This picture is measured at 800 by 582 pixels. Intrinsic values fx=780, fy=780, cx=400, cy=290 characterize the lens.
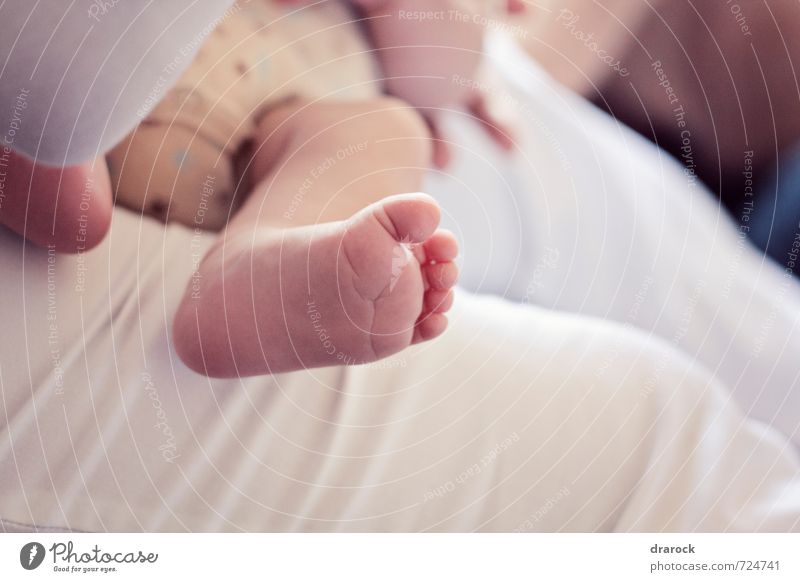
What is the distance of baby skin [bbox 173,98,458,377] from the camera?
0.37 meters

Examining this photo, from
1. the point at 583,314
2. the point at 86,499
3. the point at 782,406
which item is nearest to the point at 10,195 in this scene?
the point at 86,499

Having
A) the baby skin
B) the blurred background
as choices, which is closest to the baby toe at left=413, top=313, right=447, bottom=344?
the baby skin

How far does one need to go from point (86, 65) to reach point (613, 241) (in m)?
0.28

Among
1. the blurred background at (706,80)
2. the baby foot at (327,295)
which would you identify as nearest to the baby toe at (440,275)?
the baby foot at (327,295)

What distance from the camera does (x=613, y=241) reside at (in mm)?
424

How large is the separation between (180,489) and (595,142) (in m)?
0.28

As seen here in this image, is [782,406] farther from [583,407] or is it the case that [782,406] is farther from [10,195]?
[10,195]

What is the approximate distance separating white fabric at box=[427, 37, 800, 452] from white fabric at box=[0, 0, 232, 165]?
0.46 feet

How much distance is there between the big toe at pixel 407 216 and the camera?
0.36 m

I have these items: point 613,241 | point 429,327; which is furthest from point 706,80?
point 429,327

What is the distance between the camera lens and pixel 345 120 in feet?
1.28

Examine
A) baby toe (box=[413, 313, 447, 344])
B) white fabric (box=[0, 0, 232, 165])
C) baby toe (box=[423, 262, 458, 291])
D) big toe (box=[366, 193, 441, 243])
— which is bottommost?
baby toe (box=[413, 313, 447, 344])

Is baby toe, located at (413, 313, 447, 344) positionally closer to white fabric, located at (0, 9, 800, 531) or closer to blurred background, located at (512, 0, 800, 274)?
white fabric, located at (0, 9, 800, 531)
